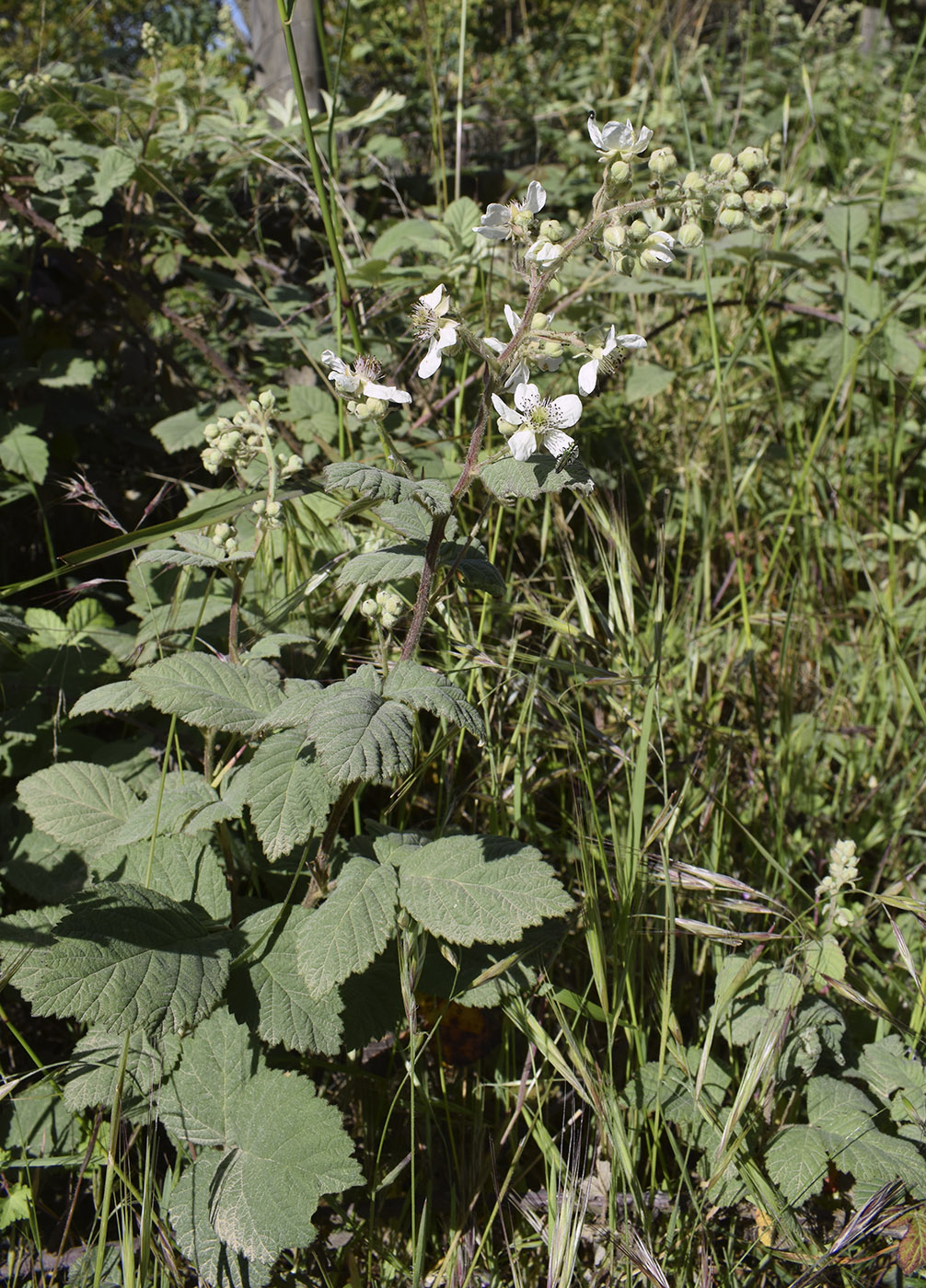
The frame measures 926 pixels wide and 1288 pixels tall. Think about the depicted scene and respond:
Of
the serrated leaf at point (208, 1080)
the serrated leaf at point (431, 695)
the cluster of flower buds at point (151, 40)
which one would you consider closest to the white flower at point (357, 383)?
the serrated leaf at point (431, 695)

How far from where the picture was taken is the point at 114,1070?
124 cm

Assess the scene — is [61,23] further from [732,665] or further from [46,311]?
[732,665]

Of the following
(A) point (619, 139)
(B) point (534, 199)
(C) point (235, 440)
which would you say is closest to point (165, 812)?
(C) point (235, 440)

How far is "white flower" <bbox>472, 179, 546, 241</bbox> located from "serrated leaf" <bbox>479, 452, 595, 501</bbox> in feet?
1.04

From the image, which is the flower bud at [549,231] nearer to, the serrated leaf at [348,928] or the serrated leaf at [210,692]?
the serrated leaf at [210,692]

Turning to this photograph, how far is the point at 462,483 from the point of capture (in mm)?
1156

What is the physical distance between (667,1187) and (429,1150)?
0.38 m

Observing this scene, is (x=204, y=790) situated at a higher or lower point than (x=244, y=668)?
lower

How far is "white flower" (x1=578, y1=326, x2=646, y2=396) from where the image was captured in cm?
115

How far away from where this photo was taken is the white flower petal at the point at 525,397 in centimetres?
110

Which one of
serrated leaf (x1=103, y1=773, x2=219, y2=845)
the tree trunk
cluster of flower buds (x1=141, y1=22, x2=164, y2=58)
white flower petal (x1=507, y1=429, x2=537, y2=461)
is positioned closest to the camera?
white flower petal (x1=507, y1=429, x2=537, y2=461)

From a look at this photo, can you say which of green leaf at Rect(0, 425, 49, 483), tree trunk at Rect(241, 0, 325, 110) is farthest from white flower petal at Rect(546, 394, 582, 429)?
Answer: tree trunk at Rect(241, 0, 325, 110)

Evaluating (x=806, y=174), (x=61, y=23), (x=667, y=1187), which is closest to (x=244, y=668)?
(x=667, y=1187)

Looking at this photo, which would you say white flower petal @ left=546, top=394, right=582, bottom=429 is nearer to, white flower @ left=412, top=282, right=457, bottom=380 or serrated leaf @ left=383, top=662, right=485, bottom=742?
white flower @ left=412, top=282, right=457, bottom=380
